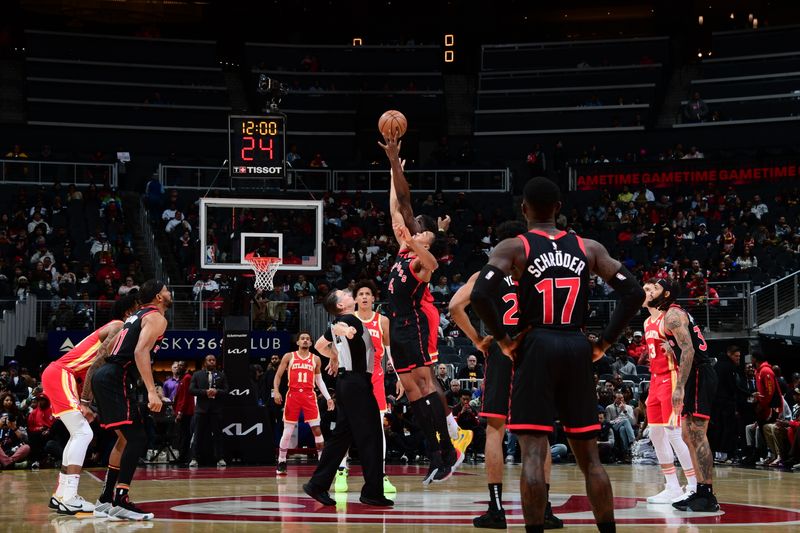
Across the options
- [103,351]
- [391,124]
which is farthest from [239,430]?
[391,124]

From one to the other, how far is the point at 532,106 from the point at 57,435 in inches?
1020

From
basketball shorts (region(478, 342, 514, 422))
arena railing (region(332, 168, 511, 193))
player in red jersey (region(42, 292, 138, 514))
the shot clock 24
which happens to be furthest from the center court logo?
arena railing (region(332, 168, 511, 193))

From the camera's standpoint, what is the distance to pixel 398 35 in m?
44.3

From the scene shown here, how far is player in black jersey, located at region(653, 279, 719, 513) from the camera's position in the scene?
10719mm

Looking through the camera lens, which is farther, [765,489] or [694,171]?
[694,171]

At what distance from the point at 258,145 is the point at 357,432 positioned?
47.7 ft

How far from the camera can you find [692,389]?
1105 cm

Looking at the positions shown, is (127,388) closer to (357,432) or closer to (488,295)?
(357,432)

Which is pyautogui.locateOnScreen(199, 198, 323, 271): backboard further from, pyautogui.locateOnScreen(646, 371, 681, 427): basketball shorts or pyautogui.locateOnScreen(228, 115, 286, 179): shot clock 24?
pyautogui.locateOnScreen(646, 371, 681, 427): basketball shorts

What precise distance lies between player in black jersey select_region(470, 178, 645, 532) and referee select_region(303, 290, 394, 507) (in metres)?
3.47

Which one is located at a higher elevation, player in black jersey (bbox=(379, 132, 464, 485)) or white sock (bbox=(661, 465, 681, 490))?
player in black jersey (bbox=(379, 132, 464, 485))

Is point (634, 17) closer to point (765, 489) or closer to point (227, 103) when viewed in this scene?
point (227, 103)

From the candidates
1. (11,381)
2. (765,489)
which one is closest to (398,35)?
(11,381)

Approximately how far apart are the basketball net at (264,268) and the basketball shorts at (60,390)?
11671mm
